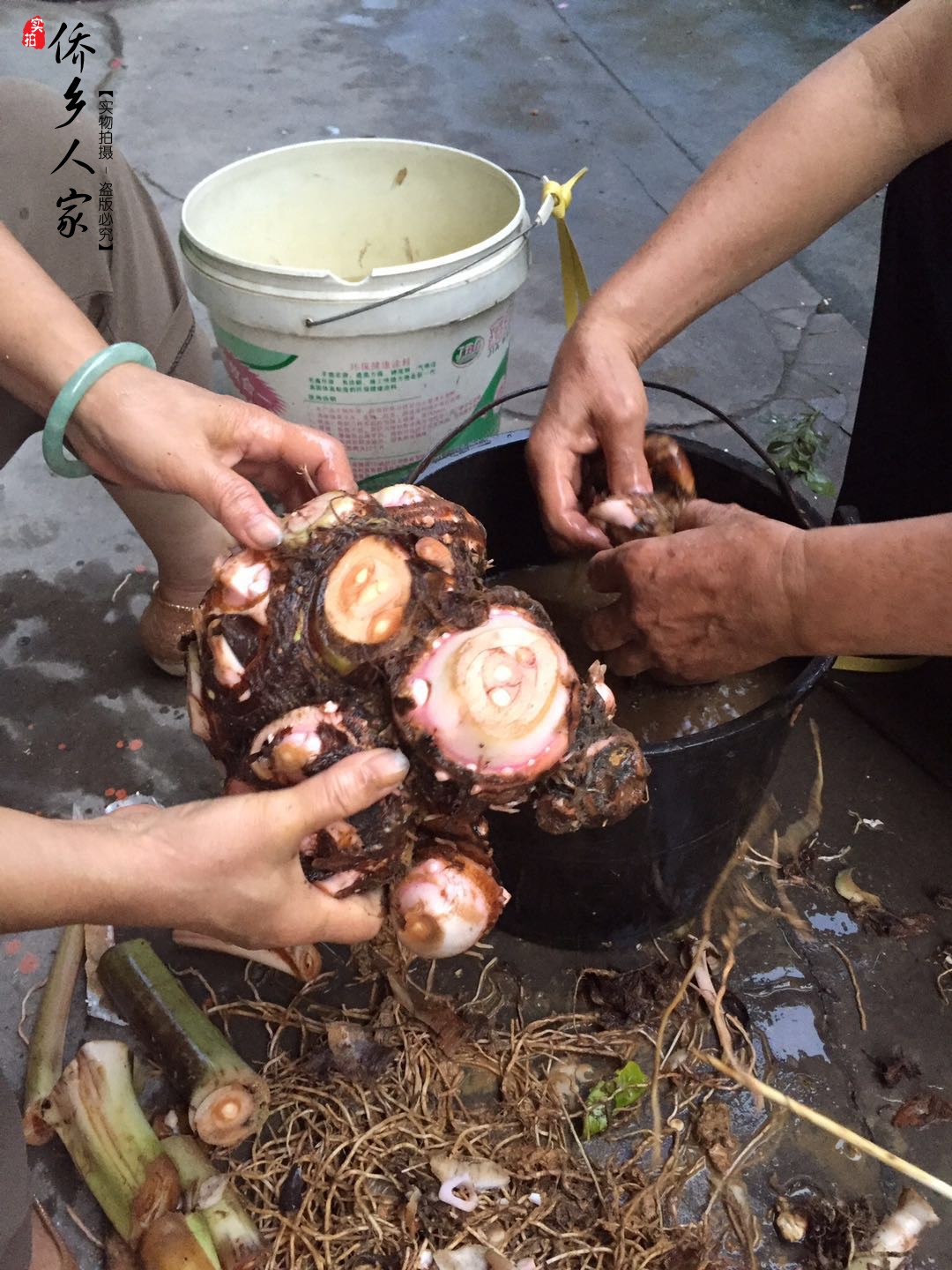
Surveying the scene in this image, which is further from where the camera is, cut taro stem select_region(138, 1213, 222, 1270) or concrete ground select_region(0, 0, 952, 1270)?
concrete ground select_region(0, 0, 952, 1270)

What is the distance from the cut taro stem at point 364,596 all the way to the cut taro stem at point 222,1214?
81cm

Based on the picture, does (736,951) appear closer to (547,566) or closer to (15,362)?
(547,566)

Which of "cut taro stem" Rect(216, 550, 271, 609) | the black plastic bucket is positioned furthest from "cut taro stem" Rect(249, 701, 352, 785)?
the black plastic bucket

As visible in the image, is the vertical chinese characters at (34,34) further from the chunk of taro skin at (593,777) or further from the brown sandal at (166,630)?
the chunk of taro skin at (593,777)

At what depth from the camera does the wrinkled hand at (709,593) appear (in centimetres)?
117

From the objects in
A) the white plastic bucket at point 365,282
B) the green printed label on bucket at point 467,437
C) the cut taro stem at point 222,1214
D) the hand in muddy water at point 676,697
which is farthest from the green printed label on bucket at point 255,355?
the cut taro stem at point 222,1214

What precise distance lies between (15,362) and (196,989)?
0.99 metres

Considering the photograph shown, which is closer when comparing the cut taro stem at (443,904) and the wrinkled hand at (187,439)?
the cut taro stem at (443,904)

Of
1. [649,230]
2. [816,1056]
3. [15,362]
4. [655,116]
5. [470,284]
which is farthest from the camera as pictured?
[655,116]

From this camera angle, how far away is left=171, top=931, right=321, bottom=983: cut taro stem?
4.89ft

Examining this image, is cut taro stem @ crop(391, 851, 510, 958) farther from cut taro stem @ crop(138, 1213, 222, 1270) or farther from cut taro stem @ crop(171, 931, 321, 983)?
cut taro stem @ crop(138, 1213, 222, 1270)

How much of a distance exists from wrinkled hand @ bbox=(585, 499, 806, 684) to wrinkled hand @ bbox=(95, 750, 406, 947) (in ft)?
1.50

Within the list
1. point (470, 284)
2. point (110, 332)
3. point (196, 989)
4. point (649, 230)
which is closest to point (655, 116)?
point (649, 230)

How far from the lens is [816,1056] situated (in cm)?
153
